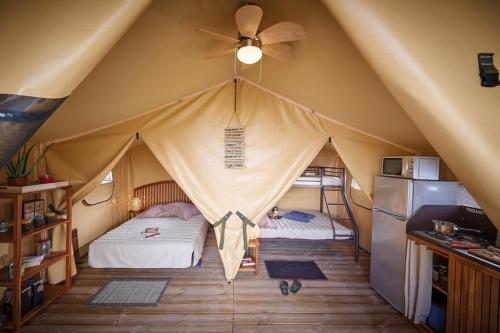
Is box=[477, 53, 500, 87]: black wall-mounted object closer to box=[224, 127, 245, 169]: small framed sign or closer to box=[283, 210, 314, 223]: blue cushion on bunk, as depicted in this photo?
box=[224, 127, 245, 169]: small framed sign

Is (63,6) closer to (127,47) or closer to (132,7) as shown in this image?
(132,7)

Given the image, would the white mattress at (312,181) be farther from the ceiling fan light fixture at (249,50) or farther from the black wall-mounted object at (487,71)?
the black wall-mounted object at (487,71)

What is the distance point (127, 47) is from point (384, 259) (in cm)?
327

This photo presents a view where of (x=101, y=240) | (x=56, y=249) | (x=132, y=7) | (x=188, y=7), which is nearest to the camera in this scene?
(x=132, y=7)

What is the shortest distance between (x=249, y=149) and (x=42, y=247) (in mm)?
2634

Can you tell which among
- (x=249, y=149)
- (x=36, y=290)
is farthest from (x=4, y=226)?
(x=249, y=149)

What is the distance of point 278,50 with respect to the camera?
1.75 metres

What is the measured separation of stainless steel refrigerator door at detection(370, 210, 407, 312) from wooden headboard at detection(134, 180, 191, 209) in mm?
3793

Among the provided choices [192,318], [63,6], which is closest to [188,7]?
[63,6]

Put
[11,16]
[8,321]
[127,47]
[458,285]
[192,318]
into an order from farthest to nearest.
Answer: [192,318]
[8,321]
[458,285]
[127,47]
[11,16]

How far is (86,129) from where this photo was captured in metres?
2.59

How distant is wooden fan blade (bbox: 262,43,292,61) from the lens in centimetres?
171

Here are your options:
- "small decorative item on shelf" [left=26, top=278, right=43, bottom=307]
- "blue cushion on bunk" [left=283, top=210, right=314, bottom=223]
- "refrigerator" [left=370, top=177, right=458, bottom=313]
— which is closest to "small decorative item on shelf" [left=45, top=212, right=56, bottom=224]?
"small decorative item on shelf" [left=26, top=278, right=43, bottom=307]

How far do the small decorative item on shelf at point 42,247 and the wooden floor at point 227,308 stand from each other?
1.86 feet
